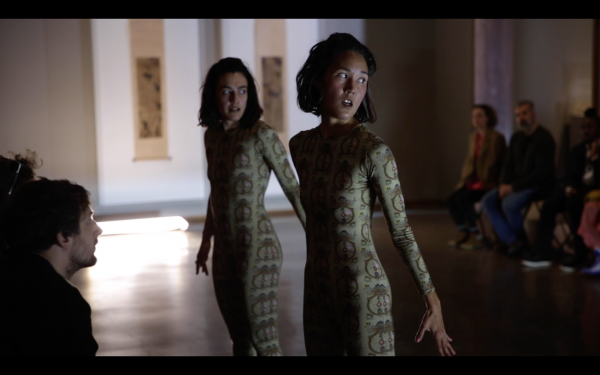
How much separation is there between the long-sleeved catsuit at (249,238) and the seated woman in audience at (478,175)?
4175 millimetres

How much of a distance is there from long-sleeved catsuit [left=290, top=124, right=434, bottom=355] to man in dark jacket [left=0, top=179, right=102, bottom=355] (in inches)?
28.2

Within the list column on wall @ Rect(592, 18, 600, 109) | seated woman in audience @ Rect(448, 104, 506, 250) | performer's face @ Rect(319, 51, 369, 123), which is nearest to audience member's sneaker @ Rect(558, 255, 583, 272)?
seated woman in audience @ Rect(448, 104, 506, 250)

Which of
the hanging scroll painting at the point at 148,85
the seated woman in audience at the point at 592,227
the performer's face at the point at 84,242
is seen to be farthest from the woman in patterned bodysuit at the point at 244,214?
the hanging scroll painting at the point at 148,85

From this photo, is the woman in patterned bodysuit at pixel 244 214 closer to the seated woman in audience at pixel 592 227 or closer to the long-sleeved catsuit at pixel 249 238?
the long-sleeved catsuit at pixel 249 238

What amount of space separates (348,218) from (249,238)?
909 millimetres

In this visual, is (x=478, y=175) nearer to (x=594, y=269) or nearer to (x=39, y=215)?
(x=594, y=269)

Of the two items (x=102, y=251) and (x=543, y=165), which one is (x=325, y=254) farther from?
(x=102, y=251)

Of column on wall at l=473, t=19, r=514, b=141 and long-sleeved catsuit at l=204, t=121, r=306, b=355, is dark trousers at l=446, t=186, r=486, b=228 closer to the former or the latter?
column on wall at l=473, t=19, r=514, b=141

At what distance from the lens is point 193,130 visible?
916 centimetres

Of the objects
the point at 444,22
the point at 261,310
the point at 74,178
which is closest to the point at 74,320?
the point at 261,310

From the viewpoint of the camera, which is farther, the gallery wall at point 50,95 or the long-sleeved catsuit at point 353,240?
the gallery wall at point 50,95

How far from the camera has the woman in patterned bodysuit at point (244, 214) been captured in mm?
2961

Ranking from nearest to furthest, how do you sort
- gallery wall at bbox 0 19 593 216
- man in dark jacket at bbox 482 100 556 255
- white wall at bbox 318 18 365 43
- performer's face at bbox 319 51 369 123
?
1. performer's face at bbox 319 51 369 123
2. man in dark jacket at bbox 482 100 556 255
3. gallery wall at bbox 0 19 593 216
4. white wall at bbox 318 18 365 43

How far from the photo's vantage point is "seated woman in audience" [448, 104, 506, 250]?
6.89 meters
